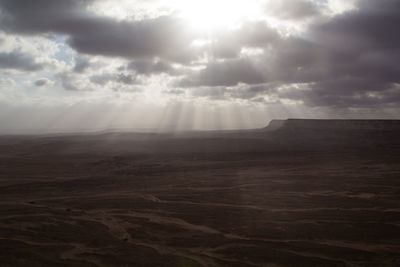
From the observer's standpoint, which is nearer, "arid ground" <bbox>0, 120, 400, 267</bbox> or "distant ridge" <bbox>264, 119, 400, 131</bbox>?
"arid ground" <bbox>0, 120, 400, 267</bbox>

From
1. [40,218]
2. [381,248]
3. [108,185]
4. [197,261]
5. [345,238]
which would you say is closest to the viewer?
[197,261]

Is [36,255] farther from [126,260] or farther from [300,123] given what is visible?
[300,123]

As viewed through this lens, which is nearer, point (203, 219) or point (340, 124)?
point (203, 219)

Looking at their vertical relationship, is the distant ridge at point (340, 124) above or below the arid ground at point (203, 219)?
above

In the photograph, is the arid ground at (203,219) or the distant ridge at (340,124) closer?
the arid ground at (203,219)

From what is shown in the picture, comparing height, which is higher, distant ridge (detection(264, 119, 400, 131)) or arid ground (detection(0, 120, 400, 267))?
distant ridge (detection(264, 119, 400, 131))

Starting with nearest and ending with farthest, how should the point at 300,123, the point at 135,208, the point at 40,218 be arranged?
the point at 40,218 → the point at 135,208 → the point at 300,123

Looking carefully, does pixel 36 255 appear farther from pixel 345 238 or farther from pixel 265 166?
pixel 265 166

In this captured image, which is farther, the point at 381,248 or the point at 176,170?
the point at 176,170

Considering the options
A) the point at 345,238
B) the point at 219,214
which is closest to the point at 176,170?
the point at 219,214

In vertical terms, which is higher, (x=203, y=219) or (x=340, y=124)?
(x=340, y=124)
